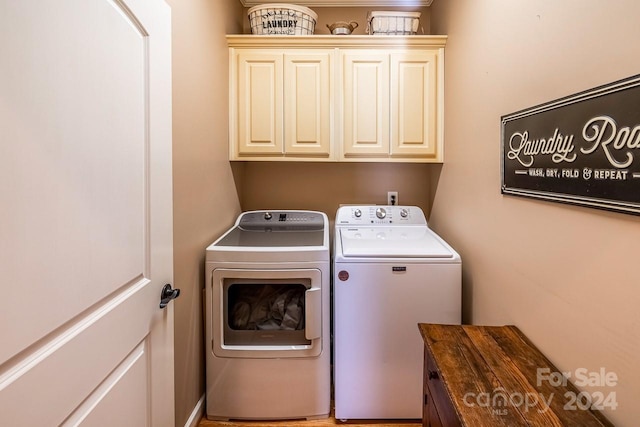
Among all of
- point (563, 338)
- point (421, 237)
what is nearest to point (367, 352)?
point (421, 237)

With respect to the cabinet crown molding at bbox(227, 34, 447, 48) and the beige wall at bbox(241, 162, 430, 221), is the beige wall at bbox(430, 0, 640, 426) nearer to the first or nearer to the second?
the cabinet crown molding at bbox(227, 34, 447, 48)

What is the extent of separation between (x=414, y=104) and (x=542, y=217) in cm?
130

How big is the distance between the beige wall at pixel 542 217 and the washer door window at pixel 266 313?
0.87 meters

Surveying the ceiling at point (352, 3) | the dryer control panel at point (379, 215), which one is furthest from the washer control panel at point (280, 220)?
the ceiling at point (352, 3)

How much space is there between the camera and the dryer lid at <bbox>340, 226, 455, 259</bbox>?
1.75 m

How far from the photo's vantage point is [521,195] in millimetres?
1284

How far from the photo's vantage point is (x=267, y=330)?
1.87 meters

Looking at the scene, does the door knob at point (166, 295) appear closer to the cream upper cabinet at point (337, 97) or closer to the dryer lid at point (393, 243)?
the dryer lid at point (393, 243)

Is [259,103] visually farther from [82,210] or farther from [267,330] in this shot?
[82,210]

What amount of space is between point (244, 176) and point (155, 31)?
5.40 feet

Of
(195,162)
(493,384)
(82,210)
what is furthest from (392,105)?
(82,210)

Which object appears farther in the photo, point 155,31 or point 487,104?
point 487,104

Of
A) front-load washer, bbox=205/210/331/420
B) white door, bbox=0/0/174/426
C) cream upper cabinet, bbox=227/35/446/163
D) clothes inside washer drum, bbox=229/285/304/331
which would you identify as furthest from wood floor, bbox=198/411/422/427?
cream upper cabinet, bbox=227/35/446/163

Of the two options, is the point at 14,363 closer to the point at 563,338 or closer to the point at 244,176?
the point at 563,338
